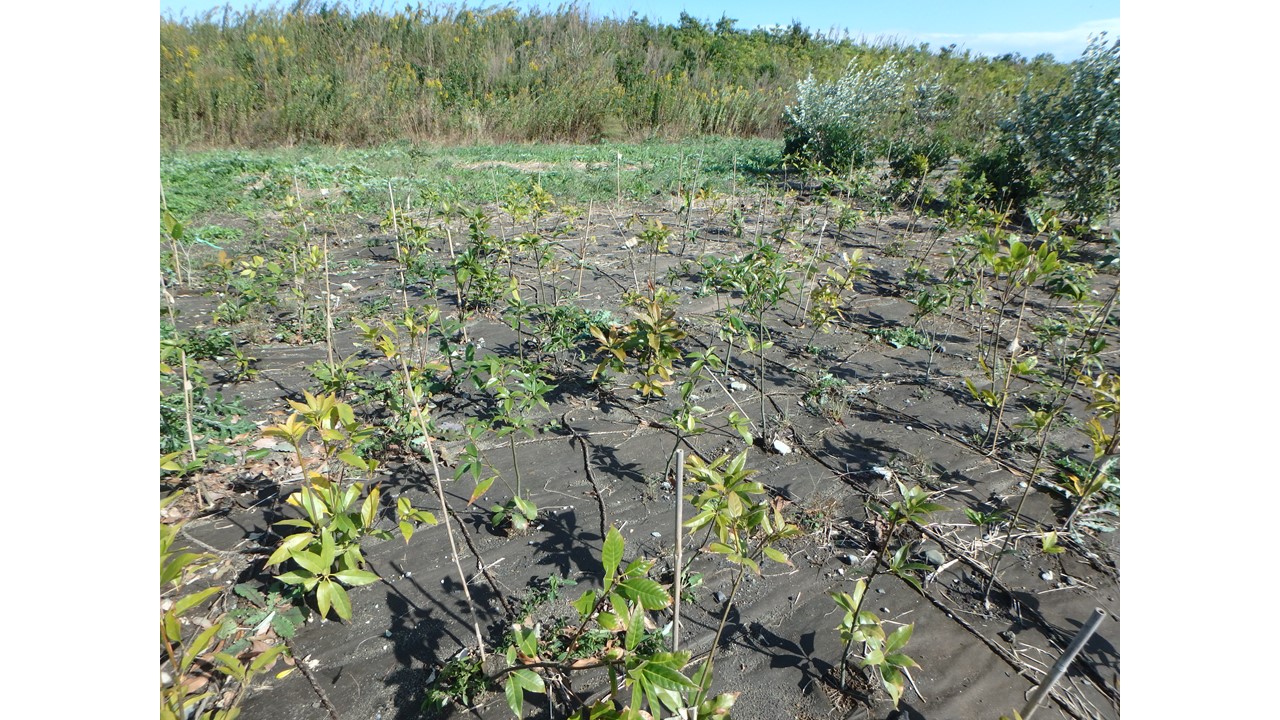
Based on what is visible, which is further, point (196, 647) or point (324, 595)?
point (324, 595)

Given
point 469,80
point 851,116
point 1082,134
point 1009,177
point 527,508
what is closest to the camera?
point 527,508

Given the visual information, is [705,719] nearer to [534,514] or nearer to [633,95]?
[534,514]

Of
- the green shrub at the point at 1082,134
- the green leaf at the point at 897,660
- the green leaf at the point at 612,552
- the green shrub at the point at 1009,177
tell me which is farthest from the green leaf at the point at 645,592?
the green shrub at the point at 1009,177

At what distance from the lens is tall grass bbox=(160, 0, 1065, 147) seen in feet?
30.2

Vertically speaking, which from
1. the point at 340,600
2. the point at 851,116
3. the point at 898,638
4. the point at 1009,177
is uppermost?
the point at 851,116

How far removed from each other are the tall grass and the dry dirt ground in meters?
6.57

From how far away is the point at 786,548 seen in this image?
77.0 inches

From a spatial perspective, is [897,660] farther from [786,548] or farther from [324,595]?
[324,595]

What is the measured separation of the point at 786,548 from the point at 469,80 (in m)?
11.9

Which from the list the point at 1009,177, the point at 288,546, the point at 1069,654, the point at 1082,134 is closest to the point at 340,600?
the point at 288,546

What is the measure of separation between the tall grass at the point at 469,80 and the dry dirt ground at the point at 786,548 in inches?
259

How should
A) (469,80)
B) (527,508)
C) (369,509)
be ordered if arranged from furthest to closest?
(469,80) → (527,508) → (369,509)

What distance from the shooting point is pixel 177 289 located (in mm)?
3832

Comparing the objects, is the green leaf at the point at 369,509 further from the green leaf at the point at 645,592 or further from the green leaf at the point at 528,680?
the green leaf at the point at 645,592
